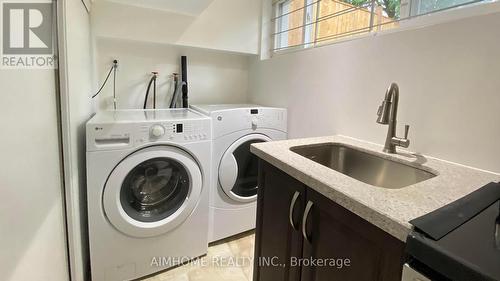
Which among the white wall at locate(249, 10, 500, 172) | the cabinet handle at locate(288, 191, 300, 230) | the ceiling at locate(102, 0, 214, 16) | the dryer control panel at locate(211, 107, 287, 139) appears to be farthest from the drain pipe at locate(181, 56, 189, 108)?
the cabinet handle at locate(288, 191, 300, 230)

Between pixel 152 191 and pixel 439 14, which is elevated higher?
pixel 439 14

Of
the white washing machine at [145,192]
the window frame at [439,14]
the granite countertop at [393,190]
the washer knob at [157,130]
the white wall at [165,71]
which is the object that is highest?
the window frame at [439,14]

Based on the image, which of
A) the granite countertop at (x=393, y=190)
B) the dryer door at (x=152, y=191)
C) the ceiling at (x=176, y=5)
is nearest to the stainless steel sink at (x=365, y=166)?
the granite countertop at (x=393, y=190)

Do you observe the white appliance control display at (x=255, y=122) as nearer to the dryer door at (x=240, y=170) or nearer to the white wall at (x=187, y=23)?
the dryer door at (x=240, y=170)

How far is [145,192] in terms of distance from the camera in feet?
5.15

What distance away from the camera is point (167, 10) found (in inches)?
74.0

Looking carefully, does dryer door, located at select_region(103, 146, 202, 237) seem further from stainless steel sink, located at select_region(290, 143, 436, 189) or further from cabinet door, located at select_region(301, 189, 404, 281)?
cabinet door, located at select_region(301, 189, 404, 281)

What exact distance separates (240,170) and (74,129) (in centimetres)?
105

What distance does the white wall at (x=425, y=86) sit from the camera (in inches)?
35.6

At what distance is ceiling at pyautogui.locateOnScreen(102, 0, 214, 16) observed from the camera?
169cm

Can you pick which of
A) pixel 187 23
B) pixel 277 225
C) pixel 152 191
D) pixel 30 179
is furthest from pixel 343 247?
pixel 187 23

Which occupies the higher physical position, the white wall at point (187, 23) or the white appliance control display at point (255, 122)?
the white wall at point (187, 23)

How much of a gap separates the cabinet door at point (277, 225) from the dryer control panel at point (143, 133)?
0.55 meters

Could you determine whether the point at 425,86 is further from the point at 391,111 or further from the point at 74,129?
the point at 74,129
